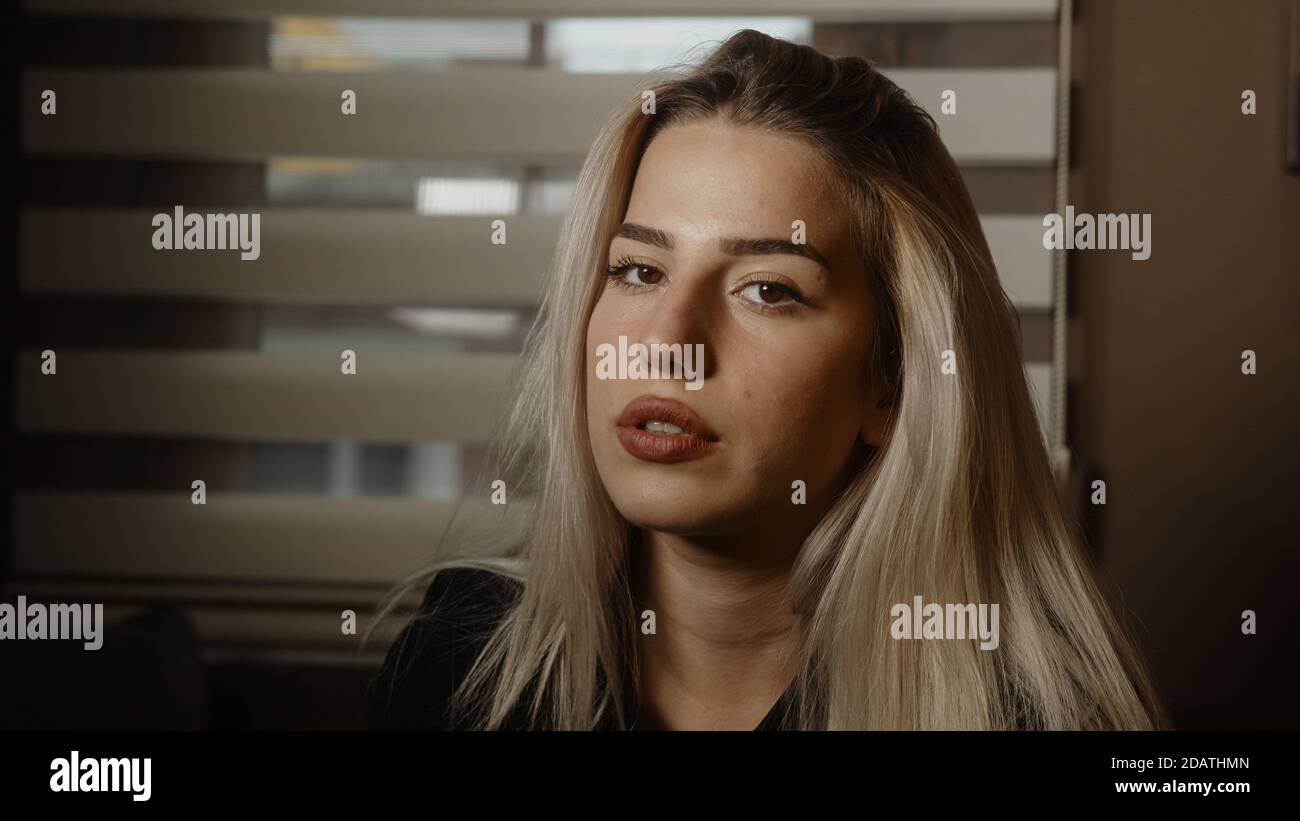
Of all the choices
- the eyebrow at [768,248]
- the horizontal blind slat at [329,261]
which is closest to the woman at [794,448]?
the eyebrow at [768,248]

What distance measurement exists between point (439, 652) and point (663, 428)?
0.97 feet

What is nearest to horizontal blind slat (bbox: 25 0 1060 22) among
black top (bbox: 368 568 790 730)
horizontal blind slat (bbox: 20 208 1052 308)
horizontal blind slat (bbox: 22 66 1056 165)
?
horizontal blind slat (bbox: 22 66 1056 165)

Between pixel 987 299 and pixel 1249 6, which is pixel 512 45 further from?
pixel 1249 6

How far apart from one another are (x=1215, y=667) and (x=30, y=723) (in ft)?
3.63

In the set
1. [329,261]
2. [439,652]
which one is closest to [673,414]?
[439,652]

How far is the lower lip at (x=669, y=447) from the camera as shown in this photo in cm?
72

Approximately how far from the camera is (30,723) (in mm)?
866

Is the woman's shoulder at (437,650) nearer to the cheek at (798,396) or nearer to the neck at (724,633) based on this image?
the neck at (724,633)

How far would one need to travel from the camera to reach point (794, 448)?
0.74 metres

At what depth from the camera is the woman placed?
0.72 meters

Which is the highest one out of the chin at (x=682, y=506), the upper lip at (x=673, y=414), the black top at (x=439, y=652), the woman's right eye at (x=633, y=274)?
the woman's right eye at (x=633, y=274)

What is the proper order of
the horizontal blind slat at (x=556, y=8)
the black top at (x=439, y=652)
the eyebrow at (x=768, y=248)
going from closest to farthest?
the eyebrow at (x=768, y=248)
the black top at (x=439, y=652)
the horizontal blind slat at (x=556, y=8)

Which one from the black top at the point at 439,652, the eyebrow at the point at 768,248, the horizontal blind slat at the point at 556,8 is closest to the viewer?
the eyebrow at the point at 768,248
